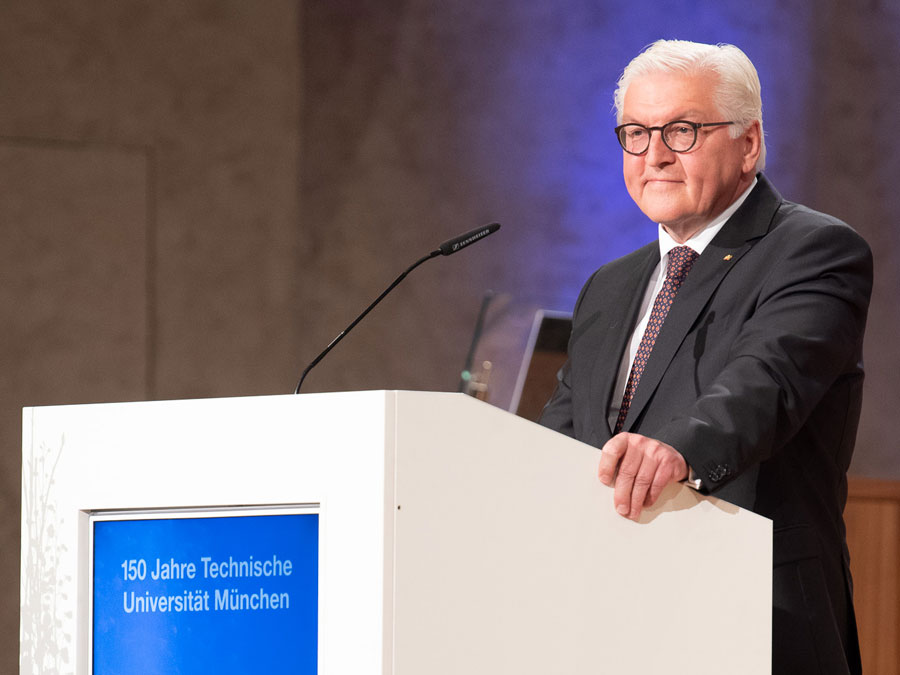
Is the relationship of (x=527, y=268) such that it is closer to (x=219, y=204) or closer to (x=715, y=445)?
(x=219, y=204)

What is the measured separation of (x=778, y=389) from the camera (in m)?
1.69

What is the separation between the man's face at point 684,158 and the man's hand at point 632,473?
0.75 metres

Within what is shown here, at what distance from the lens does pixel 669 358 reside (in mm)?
1960

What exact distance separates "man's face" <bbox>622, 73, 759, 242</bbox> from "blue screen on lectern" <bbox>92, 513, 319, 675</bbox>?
A: 1010mm

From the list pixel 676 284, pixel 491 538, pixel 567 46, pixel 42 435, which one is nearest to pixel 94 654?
pixel 42 435

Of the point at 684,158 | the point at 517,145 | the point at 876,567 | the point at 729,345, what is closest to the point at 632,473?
the point at 729,345

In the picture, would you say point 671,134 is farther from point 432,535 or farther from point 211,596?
point 211,596

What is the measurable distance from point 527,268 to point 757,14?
1517 mm

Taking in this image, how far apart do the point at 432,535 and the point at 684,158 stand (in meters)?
1.04

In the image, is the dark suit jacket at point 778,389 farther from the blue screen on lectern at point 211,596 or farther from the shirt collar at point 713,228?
the blue screen on lectern at point 211,596

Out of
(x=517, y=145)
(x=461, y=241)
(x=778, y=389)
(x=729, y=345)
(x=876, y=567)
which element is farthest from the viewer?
Answer: (x=517, y=145)

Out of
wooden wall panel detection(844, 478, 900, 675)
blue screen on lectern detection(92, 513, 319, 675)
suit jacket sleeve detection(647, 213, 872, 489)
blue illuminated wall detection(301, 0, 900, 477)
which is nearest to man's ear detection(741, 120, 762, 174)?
suit jacket sleeve detection(647, 213, 872, 489)

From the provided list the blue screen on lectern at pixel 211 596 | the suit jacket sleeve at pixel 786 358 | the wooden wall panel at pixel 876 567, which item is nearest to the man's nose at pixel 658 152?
the suit jacket sleeve at pixel 786 358

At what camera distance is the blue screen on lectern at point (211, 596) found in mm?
1395
